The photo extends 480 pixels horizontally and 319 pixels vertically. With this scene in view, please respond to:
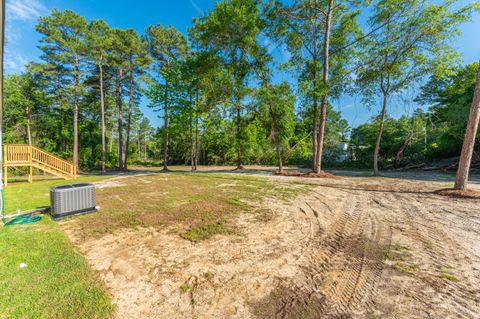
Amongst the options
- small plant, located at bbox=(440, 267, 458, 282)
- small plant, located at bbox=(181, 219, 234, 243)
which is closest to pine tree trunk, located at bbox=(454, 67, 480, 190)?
small plant, located at bbox=(440, 267, 458, 282)

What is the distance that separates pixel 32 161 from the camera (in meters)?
10.1

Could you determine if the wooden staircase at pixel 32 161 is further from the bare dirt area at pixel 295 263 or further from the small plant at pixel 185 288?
the small plant at pixel 185 288

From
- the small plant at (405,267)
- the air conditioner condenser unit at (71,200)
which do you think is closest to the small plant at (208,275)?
the small plant at (405,267)

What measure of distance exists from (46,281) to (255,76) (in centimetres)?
1267

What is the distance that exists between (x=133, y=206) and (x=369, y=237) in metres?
5.72

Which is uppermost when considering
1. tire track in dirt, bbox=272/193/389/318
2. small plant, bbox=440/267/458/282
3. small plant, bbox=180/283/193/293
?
small plant, bbox=440/267/458/282

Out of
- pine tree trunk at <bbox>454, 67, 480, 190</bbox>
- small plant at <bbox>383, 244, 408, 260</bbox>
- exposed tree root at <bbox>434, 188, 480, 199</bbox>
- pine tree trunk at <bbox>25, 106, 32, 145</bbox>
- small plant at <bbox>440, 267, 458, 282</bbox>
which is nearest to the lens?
small plant at <bbox>440, 267, 458, 282</bbox>

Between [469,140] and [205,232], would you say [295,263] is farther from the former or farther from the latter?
[469,140]

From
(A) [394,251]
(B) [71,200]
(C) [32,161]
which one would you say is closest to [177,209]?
(B) [71,200]

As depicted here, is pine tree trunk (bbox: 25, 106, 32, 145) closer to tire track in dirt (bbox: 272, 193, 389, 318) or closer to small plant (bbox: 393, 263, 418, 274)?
tire track in dirt (bbox: 272, 193, 389, 318)

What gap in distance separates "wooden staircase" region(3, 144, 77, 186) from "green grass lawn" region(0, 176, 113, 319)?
9.22 m

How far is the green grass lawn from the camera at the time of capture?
179 cm

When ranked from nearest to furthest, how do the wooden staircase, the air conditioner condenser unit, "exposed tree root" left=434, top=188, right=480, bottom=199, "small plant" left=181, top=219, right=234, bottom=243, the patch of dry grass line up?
1. "small plant" left=181, top=219, right=234, bottom=243
2. the patch of dry grass
3. the air conditioner condenser unit
4. "exposed tree root" left=434, top=188, right=480, bottom=199
5. the wooden staircase

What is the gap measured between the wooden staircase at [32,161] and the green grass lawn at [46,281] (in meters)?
9.22
